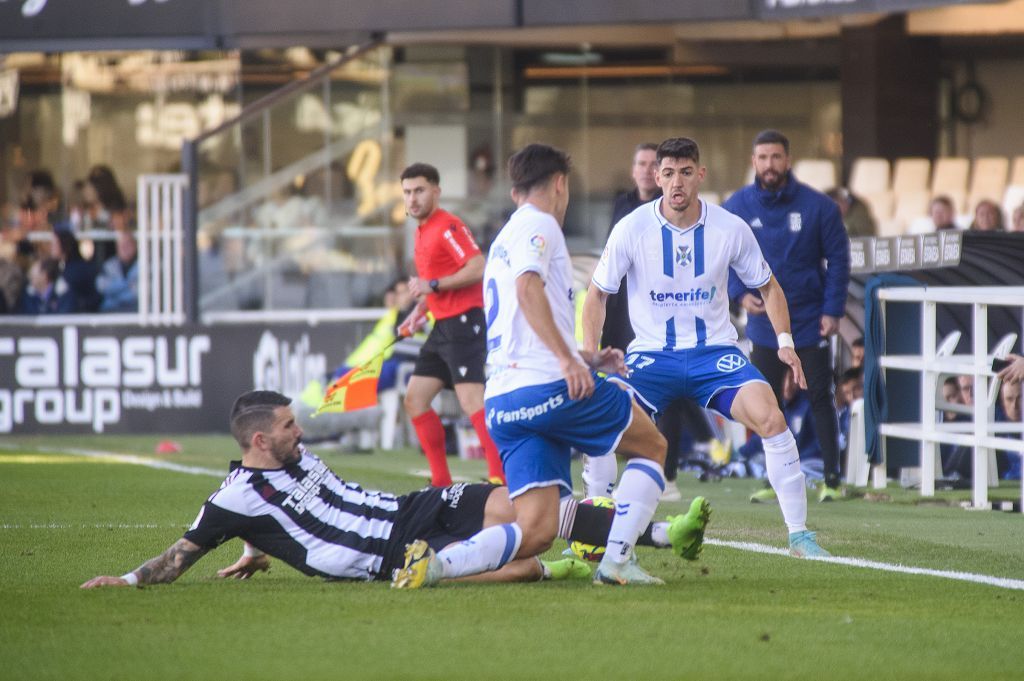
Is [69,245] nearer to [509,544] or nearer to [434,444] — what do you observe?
[434,444]

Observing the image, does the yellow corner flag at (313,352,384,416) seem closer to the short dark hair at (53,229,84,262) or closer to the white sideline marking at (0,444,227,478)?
the white sideline marking at (0,444,227,478)

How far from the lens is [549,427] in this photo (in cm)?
707

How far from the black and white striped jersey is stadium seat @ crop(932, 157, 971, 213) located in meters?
16.3

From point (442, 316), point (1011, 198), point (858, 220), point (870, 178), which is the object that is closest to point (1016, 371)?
point (442, 316)

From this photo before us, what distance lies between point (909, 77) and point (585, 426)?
1934 cm

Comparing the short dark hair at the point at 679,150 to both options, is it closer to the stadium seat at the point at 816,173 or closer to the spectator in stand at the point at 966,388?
the spectator in stand at the point at 966,388

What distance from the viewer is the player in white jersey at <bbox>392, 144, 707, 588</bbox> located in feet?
22.7

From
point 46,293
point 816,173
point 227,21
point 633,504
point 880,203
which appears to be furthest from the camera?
point 816,173

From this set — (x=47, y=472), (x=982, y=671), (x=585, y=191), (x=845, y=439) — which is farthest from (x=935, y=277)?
(x=585, y=191)

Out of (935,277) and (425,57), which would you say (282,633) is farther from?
(425,57)

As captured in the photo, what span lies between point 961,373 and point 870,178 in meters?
12.5

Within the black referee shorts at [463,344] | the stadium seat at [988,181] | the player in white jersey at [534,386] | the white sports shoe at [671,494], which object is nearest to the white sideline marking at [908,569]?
the player in white jersey at [534,386]

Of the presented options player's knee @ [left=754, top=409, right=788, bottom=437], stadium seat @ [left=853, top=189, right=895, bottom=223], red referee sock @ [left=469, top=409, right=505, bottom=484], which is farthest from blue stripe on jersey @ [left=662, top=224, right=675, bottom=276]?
stadium seat @ [left=853, top=189, right=895, bottom=223]

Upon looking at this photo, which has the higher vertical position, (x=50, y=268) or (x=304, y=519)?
(x=50, y=268)
